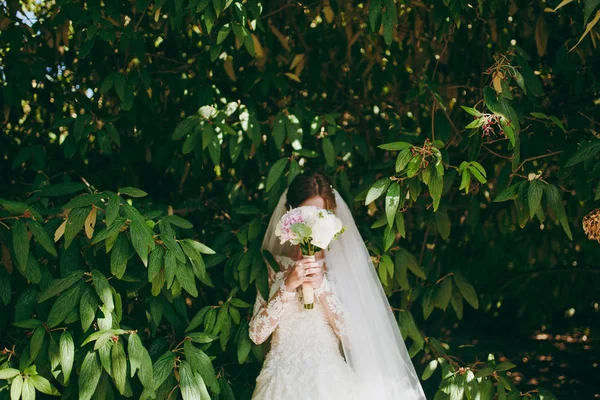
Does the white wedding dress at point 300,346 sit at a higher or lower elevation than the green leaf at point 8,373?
lower

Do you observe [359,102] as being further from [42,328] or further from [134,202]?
[42,328]

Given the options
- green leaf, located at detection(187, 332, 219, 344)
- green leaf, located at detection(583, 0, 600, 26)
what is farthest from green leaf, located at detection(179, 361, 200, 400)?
green leaf, located at detection(583, 0, 600, 26)

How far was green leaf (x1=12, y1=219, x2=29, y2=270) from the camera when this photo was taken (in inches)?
Answer: 78.6

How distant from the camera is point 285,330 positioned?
2.47m

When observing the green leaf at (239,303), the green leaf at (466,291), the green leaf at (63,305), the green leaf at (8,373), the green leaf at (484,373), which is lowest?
the green leaf at (484,373)

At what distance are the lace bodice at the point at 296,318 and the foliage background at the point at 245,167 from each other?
0.09 metres

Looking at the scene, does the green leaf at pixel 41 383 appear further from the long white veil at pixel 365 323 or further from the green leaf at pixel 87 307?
the long white veil at pixel 365 323

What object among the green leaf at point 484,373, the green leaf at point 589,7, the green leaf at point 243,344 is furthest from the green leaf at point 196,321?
the green leaf at point 589,7

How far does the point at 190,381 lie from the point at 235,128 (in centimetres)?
110

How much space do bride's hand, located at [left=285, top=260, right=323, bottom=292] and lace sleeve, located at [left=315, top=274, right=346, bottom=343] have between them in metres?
0.08

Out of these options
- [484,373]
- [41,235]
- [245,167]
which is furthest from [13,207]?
[484,373]

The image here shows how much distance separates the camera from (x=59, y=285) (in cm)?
207

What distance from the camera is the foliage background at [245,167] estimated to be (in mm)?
2105

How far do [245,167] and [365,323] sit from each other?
108 cm
